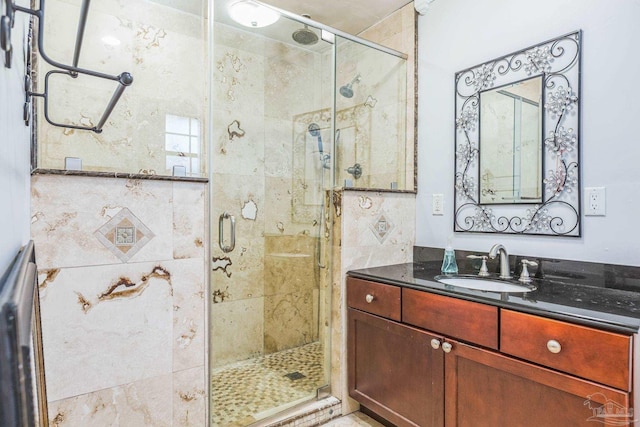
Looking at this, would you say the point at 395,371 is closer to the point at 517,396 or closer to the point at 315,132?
the point at 517,396

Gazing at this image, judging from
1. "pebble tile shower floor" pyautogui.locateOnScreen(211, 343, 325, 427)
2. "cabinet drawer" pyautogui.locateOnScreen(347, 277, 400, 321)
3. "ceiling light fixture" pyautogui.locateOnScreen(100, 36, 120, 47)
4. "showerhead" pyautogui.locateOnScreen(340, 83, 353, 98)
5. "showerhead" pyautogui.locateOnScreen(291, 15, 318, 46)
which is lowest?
"pebble tile shower floor" pyautogui.locateOnScreen(211, 343, 325, 427)

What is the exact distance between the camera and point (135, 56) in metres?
2.17

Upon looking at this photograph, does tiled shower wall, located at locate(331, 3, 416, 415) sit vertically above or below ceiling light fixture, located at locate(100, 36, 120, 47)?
below

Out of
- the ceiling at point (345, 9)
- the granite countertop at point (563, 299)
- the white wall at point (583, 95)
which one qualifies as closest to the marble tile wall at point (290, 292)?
the granite countertop at point (563, 299)

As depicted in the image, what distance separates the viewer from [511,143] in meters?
1.93

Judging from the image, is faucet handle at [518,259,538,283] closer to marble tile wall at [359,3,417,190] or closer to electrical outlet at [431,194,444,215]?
electrical outlet at [431,194,444,215]

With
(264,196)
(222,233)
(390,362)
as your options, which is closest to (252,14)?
(264,196)

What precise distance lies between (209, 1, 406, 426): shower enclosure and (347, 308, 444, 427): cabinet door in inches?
9.4

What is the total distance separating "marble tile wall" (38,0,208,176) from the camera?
1930 mm

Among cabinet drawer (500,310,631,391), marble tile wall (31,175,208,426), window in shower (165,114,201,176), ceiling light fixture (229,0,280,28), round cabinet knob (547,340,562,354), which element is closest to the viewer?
cabinet drawer (500,310,631,391)

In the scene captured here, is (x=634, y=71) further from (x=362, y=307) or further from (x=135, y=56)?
(x=135, y=56)

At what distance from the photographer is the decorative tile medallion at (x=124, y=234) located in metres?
1.42

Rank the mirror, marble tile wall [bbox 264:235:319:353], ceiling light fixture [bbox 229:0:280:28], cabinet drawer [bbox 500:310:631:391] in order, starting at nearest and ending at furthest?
cabinet drawer [bbox 500:310:631:391]
the mirror
ceiling light fixture [bbox 229:0:280:28]
marble tile wall [bbox 264:235:319:353]

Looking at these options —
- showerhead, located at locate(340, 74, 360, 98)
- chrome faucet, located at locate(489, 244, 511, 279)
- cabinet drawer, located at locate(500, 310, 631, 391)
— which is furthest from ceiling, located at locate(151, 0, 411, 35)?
cabinet drawer, located at locate(500, 310, 631, 391)
